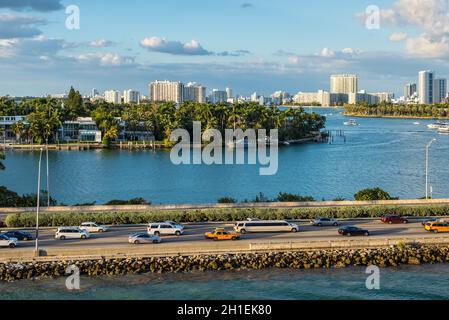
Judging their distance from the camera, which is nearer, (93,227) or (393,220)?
(93,227)

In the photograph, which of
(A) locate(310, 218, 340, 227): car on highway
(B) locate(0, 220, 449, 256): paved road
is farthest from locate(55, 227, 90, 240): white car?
(A) locate(310, 218, 340, 227): car on highway

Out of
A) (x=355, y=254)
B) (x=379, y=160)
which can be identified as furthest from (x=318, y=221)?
(x=379, y=160)

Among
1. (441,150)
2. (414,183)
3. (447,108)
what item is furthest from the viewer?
(447,108)

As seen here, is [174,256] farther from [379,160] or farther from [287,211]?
[379,160]

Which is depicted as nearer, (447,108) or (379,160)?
(379,160)

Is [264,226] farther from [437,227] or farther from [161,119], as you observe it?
[161,119]

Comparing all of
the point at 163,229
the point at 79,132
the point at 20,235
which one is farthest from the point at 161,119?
the point at 20,235
